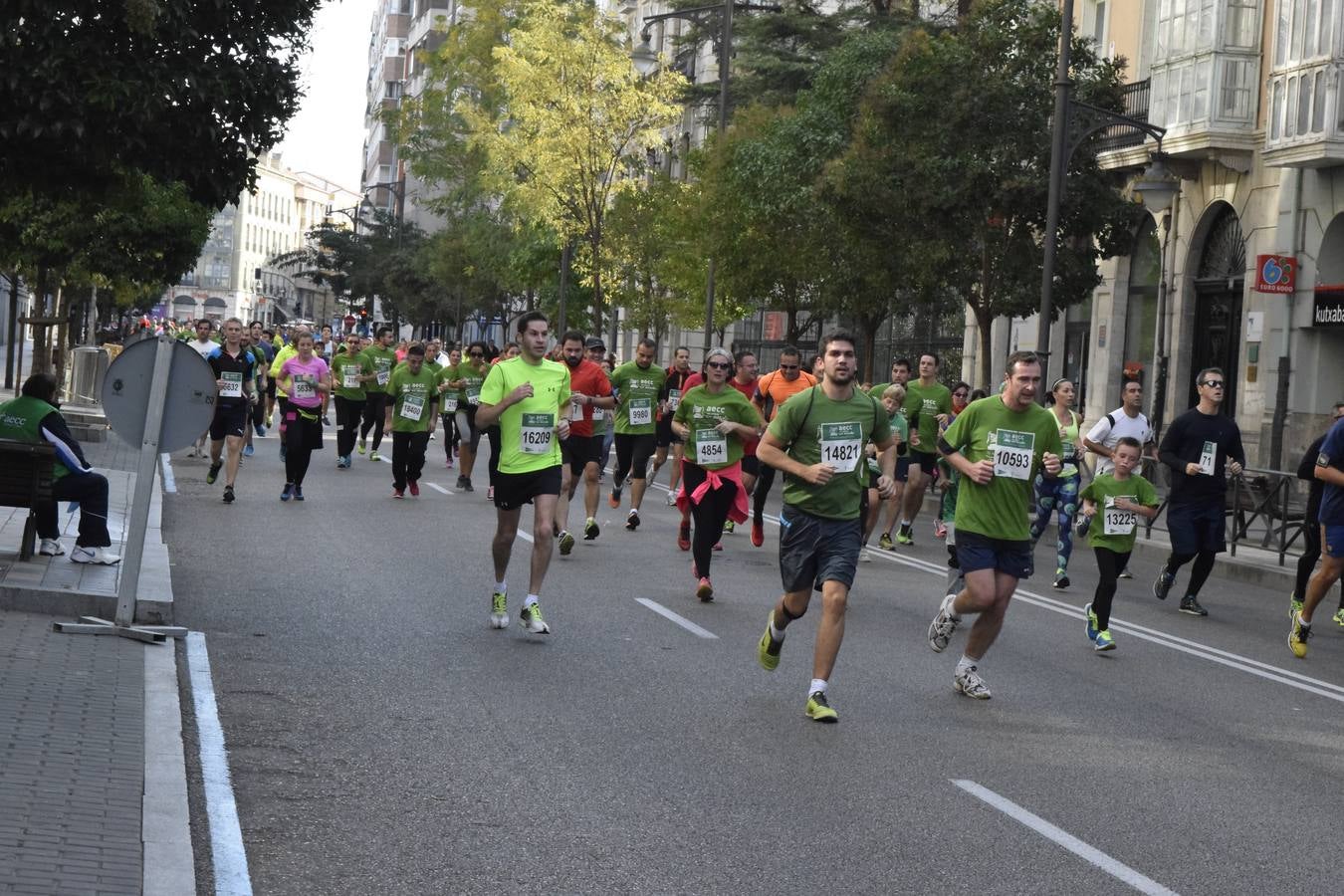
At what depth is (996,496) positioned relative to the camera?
9.87m

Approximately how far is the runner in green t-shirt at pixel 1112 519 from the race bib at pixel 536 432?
11.5 ft

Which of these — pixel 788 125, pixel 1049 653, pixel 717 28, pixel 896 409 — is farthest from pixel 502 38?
pixel 1049 653

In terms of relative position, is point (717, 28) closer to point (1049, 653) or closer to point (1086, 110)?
point (1086, 110)

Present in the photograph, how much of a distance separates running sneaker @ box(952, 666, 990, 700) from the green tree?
17.8 metres

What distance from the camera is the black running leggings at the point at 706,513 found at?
13.3 metres

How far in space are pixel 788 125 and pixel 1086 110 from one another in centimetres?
612

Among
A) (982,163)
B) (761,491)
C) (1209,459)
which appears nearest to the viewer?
(1209,459)

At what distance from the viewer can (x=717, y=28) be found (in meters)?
50.6

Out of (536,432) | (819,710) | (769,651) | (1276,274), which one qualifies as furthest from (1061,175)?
(819,710)

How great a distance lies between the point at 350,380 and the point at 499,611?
1249 cm

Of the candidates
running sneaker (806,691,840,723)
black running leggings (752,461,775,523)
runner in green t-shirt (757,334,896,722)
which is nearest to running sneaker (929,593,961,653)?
runner in green t-shirt (757,334,896,722)

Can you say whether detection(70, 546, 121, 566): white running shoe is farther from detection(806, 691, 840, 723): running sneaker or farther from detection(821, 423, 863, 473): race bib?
detection(806, 691, 840, 723): running sneaker

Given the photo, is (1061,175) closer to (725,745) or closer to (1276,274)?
(1276,274)

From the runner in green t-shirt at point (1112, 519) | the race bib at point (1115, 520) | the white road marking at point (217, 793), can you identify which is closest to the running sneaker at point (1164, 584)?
the runner in green t-shirt at point (1112, 519)
